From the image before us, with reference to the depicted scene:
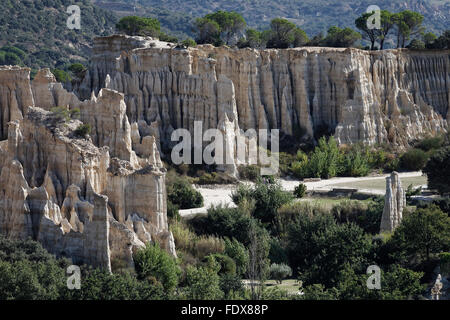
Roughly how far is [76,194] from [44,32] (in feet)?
246

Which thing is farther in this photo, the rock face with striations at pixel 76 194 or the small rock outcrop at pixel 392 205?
the small rock outcrop at pixel 392 205

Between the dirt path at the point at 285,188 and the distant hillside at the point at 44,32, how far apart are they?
4725 cm

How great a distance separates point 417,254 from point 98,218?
15.1 m

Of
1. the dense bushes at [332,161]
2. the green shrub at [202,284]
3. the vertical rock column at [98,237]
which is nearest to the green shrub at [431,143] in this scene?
the dense bushes at [332,161]

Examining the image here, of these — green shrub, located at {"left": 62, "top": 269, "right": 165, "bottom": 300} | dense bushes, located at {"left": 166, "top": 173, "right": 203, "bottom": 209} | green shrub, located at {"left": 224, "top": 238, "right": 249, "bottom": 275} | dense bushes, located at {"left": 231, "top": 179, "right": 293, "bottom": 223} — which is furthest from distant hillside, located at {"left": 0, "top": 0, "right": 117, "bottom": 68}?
green shrub, located at {"left": 62, "top": 269, "right": 165, "bottom": 300}

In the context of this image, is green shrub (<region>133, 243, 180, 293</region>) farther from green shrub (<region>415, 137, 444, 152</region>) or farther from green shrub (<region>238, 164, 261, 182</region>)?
green shrub (<region>415, 137, 444, 152</region>)

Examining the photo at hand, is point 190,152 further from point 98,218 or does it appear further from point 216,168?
point 98,218

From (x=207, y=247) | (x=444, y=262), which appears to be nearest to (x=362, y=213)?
(x=207, y=247)

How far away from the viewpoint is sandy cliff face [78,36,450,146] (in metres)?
70.1

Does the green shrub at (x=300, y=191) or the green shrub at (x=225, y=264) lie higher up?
the green shrub at (x=300, y=191)

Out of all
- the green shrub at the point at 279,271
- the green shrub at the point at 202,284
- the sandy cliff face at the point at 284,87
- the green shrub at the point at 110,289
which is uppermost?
the sandy cliff face at the point at 284,87

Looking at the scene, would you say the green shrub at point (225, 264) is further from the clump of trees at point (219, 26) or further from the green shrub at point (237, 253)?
the clump of trees at point (219, 26)

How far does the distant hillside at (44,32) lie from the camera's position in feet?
380

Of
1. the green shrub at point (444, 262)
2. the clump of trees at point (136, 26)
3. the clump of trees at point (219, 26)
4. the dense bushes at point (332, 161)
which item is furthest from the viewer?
the clump of trees at point (219, 26)
